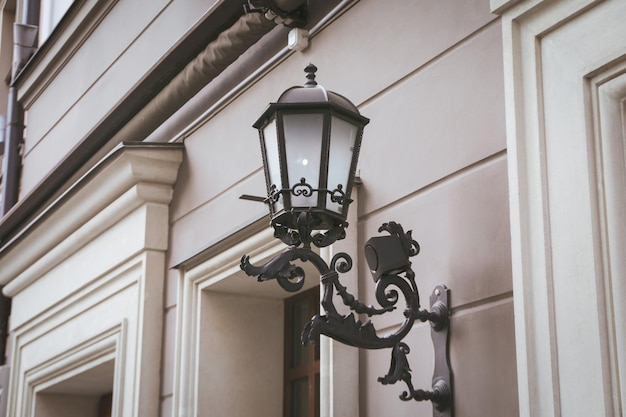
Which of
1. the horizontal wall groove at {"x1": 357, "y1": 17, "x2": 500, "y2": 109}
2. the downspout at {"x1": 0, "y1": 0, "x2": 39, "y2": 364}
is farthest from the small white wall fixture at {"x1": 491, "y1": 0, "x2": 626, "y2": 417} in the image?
the downspout at {"x1": 0, "y1": 0, "x2": 39, "y2": 364}

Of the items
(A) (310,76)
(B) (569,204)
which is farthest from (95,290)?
(B) (569,204)

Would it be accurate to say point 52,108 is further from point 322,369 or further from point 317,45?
point 322,369

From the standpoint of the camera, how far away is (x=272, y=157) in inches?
133

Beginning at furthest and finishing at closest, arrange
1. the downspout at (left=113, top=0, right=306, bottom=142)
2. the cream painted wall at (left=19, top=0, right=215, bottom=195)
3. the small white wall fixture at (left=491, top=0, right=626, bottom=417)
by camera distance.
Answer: the cream painted wall at (left=19, top=0, right=215, bottom=195)
the downspout at (left=113, top=0, right=306, bottom=142)
the small white wall fixture at (left=491, top=0, right=626, bottom=417)

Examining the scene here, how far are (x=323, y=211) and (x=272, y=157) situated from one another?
0.25m

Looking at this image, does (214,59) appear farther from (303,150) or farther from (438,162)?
A: (303,150)

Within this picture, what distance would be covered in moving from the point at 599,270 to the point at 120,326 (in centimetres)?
325

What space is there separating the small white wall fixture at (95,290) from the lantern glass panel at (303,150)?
2291 mm

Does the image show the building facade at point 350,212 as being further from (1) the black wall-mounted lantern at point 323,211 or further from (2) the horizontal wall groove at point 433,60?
(1) the black wall-mounted lantern at point 323,211

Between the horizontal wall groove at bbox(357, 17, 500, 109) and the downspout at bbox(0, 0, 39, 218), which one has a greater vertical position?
the downspout at bbox(0, 0, 39, 218)

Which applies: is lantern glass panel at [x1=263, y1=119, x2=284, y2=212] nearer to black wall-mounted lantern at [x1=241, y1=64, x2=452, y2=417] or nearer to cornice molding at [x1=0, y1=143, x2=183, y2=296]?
black wall-mounted lantern at [x1=241, y1=64, x2=452, y2=417]

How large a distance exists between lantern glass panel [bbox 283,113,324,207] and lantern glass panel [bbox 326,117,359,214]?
4cm

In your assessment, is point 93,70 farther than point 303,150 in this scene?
Yes

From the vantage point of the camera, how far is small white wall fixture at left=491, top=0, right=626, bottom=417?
2.92 meters
